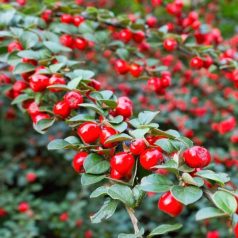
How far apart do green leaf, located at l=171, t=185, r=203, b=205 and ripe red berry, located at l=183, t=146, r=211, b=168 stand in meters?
0.07

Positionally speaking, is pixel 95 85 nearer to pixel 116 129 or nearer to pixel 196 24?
pixel 116 129

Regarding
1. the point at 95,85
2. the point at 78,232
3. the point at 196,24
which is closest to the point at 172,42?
the point at 196,24

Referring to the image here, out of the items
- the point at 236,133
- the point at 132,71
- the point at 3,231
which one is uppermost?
the point at 132,71

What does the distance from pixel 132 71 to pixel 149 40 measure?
0.94 ft

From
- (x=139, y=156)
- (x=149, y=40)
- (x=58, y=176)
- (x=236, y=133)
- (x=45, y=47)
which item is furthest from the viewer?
(x=58, y=176)

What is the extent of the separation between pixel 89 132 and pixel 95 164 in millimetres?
98

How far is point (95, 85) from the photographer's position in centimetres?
149

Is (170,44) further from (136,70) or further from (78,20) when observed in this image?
(78,20)

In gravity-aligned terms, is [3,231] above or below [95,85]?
below

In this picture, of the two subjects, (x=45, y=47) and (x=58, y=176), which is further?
(x=58, y=176)

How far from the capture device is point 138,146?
1118 millimetres

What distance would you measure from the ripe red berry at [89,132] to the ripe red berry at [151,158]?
17 cm

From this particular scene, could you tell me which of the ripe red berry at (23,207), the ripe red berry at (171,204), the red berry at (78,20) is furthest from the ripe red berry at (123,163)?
the ripe red berry at (23,207)

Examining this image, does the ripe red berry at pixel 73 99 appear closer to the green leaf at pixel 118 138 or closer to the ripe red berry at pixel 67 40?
the green leaf at pixel 118 138
